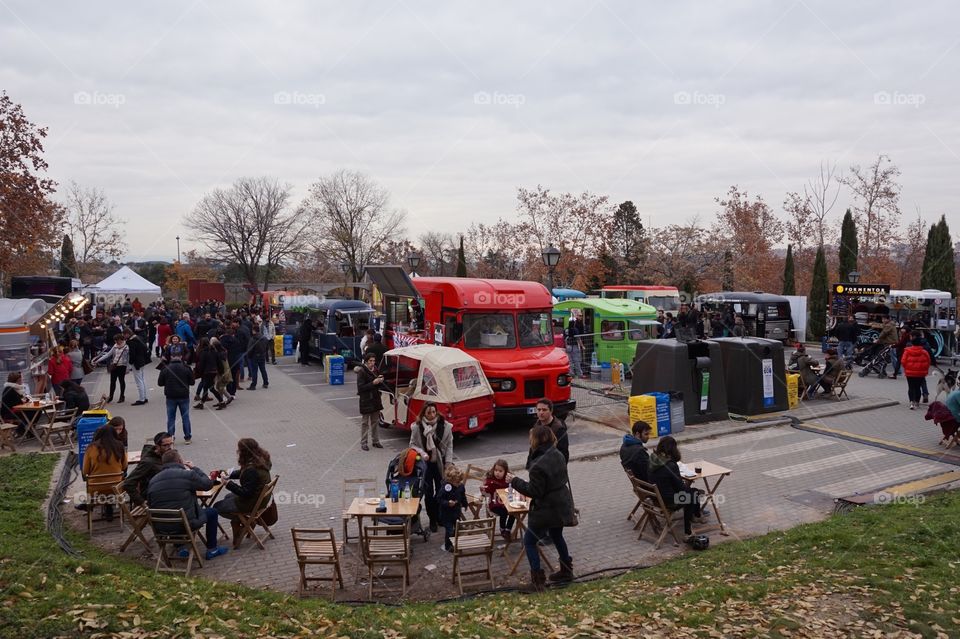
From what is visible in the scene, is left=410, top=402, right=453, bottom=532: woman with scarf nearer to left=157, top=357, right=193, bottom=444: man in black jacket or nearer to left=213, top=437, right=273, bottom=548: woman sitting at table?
left=213, top=437, right=273, bottom=548: woman sitting at table

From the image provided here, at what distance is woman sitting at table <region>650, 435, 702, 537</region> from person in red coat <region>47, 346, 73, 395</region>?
41.0 feet

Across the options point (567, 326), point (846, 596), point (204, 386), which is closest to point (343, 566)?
point (846, 596)

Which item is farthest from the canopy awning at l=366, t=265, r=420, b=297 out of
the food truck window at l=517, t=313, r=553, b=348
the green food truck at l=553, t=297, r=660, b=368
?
the green food truck at l=553, t=297, r=660, b=368

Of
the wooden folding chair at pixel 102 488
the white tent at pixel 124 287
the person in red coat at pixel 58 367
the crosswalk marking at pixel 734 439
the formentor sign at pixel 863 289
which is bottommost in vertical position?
the crosswalk marking at pixel 734 439

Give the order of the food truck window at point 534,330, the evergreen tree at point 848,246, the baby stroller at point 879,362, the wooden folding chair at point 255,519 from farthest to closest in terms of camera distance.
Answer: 1. the evergreen tree at point 848,246
2. the baby stroller at point 879,362
3. the food truck window at point 534,330
4. the wooden folding chair at point 255,519

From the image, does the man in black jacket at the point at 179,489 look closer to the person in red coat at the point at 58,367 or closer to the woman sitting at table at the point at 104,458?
the woman sitting at table at the point at 104,458

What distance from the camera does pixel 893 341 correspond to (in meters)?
20.2

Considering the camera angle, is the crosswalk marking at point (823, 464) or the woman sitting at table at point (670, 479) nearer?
the woman sitting at table at point (670, 479)

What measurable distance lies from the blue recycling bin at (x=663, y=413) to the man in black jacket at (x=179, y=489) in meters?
8.26

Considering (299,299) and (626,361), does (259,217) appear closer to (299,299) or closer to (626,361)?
(299,299)

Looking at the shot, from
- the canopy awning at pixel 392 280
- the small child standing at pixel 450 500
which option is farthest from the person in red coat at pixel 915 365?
the small child standing at pixel 450 500

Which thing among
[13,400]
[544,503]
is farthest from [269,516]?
[13,400]

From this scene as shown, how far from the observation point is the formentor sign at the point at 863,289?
2520 cm

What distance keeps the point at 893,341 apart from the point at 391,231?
34327mm
